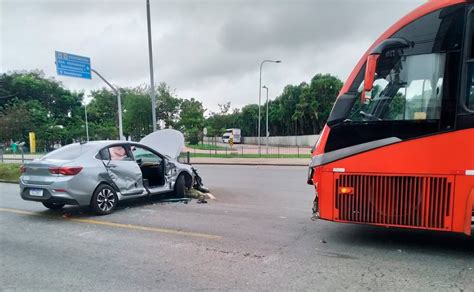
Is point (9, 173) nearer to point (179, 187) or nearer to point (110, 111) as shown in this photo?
point (179, 187)

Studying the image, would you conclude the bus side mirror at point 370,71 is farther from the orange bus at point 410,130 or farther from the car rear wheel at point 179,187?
the car rear wheel at point 179,187

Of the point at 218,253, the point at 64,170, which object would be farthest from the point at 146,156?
the point at 218,253

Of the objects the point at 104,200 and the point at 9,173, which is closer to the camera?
the point at 104,200

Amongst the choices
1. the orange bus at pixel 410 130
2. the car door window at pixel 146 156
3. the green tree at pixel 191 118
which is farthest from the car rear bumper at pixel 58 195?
the green tree at pixel 191 118

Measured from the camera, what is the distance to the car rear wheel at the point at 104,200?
24.8 ft

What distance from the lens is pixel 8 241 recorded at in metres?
5.95

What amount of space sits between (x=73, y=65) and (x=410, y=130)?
61.9 ft

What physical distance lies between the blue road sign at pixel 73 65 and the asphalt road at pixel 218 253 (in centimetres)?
1287

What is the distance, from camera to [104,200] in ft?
25.5

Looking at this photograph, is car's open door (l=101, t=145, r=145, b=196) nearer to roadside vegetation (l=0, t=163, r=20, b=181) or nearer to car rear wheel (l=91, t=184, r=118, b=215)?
car rear wheel (l=91, t=184, r=118, b=215)

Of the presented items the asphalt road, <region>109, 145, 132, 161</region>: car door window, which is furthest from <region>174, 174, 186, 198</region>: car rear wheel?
<region>109, 145, 132, 161</region>: car door window

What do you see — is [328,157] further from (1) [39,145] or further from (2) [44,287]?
(1) [39,145]

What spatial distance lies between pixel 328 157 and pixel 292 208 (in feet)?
12.1

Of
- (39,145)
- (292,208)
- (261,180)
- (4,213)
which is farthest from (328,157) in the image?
(39,145)
